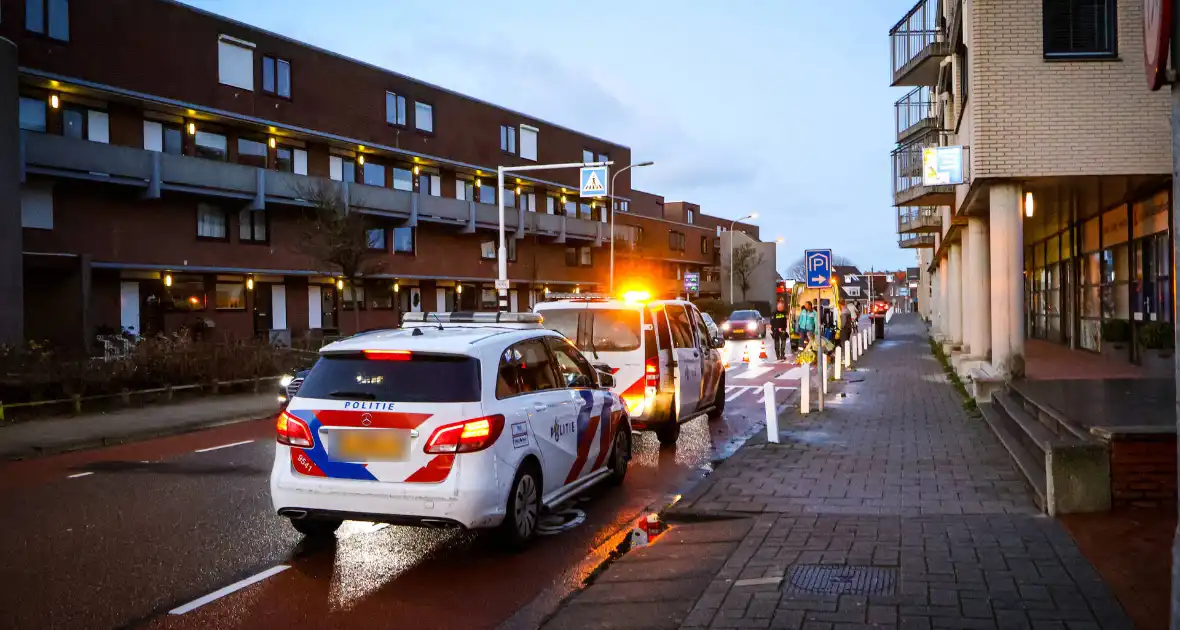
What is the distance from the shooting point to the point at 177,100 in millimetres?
30594

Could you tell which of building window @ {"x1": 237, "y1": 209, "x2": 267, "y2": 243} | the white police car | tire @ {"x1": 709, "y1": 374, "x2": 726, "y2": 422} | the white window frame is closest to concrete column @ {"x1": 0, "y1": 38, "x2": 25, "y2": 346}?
building window @ {"x1": 237, "y1": 209, "x2": 267, "y2": 243}

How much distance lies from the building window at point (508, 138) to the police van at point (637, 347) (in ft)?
119

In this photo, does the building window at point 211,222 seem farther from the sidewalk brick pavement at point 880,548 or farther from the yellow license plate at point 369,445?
the yellow license plate at point 369,445

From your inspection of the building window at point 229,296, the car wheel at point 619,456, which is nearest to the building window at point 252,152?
the building window at point 229,296

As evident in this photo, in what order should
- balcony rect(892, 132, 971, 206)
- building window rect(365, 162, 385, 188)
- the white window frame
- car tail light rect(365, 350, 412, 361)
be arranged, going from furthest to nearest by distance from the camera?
1. the white window frame
2. building window rect(365, 162, 385, 188)
3. balcony rect(892, 132, 971, 206)
4. car tail light rect(365, 350, 412, 361)

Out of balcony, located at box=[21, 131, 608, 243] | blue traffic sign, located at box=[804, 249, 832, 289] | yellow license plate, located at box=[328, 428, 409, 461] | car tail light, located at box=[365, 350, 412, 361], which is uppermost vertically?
balcony, located at box=[21, 131, 608, 243]

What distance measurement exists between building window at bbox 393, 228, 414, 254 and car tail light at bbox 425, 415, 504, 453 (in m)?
35.1

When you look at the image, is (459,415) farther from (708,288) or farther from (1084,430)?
(708,288)

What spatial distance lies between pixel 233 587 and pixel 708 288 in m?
72.9

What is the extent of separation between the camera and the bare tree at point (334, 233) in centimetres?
3022

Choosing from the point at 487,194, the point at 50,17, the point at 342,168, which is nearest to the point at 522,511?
the point at 50,17

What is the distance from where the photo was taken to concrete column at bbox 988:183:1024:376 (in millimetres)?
14125

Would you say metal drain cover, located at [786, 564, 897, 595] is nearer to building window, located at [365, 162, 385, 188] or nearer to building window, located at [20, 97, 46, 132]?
building window, located at [20, 97, 46, 132]

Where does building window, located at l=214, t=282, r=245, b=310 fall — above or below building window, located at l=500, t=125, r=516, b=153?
below
